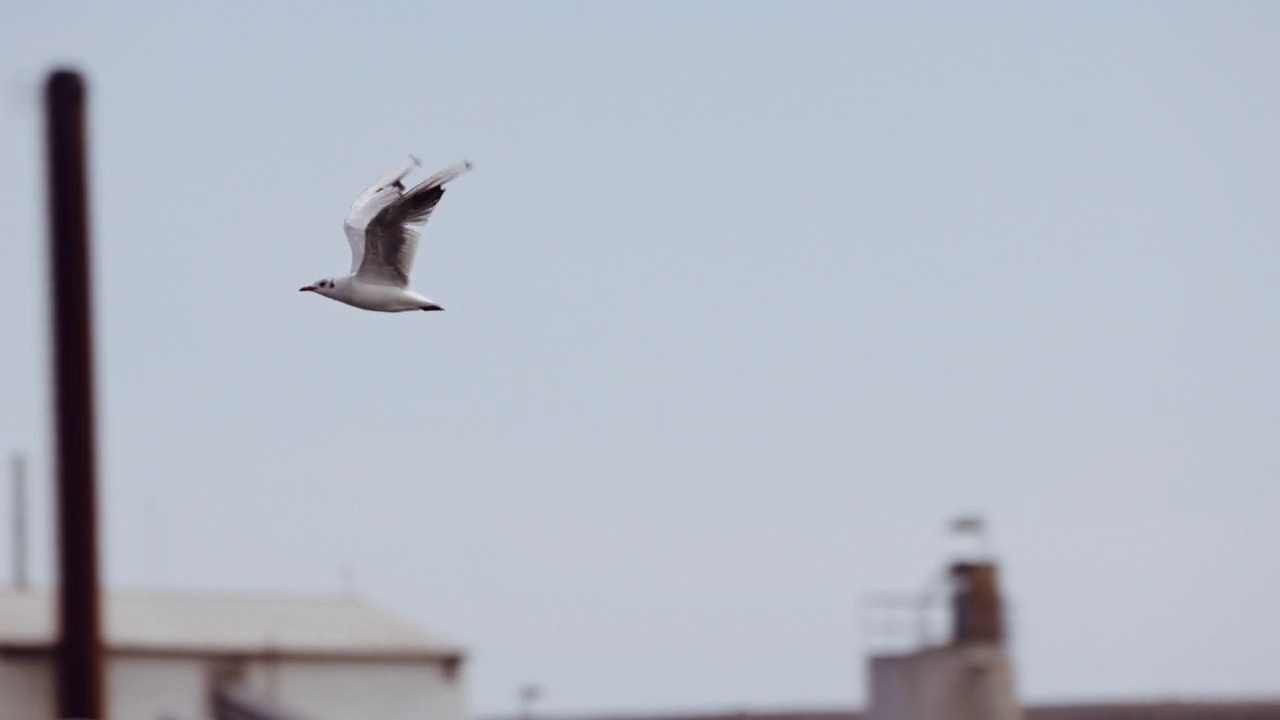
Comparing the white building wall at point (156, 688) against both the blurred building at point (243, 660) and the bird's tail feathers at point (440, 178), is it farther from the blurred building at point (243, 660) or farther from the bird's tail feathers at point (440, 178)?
the bird's tail feathers at point (440, 178)

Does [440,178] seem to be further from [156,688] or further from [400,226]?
[156,688]

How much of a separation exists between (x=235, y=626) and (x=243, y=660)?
39.4 inches

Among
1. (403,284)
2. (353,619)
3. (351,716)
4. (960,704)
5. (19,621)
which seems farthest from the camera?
(353,619)

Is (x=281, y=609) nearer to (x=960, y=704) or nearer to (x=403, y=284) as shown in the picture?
(x=960, y=704)

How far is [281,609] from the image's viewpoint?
28547mm

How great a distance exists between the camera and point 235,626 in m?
27.1

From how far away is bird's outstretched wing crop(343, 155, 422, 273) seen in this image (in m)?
11.4

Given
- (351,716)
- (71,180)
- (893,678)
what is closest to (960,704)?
(893,678)

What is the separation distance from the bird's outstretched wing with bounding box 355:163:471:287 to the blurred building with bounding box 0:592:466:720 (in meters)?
11.7

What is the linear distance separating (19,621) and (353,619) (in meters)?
5.16

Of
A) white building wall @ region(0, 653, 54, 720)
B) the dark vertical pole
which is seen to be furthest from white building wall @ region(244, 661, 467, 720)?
the dark vertical pole

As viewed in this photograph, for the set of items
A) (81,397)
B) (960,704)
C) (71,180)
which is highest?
(71,180)

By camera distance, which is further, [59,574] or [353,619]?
[353,619]

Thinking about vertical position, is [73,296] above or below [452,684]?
above
